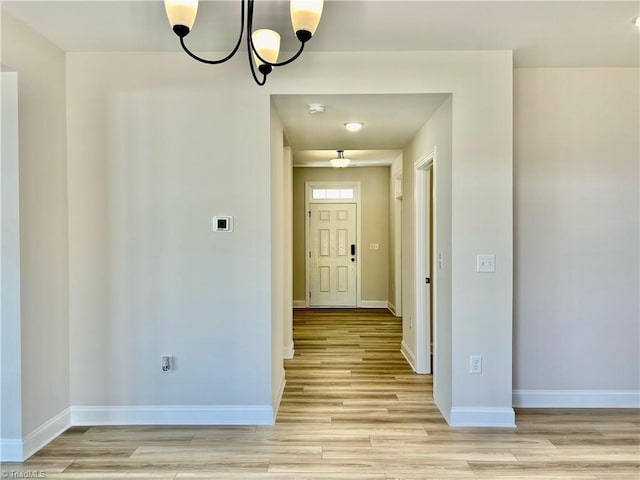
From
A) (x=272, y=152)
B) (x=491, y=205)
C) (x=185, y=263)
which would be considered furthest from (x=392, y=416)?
(x=272, y=152)

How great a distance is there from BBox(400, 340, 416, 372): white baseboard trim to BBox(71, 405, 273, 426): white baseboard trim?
64.8 inches

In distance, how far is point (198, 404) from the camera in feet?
8.85

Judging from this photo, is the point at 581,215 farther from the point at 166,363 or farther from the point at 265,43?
the point at 166,363

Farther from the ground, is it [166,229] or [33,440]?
[166,229]

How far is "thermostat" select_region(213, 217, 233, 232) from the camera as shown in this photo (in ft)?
8.70

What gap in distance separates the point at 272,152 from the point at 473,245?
1.52 m

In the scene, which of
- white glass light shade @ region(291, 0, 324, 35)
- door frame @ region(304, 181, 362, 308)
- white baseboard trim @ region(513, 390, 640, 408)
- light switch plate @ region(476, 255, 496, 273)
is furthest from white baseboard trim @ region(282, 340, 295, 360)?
white glass light shade @ region(291, 0, 324, 35)

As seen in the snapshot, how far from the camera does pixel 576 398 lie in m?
2.93

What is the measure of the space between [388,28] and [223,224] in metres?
1.57

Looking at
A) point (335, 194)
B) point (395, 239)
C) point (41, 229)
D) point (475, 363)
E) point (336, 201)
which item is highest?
point (335, 194)

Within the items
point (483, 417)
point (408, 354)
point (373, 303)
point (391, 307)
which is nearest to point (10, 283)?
point (483, 417)

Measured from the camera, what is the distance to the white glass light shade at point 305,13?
1.72 metres

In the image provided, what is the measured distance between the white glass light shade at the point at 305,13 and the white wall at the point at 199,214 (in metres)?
0.90

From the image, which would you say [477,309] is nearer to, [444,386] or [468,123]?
[444,386]
